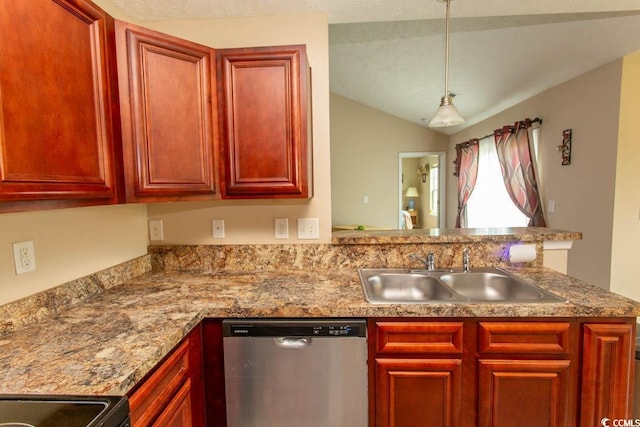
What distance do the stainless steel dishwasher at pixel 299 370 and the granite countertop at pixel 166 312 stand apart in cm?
6

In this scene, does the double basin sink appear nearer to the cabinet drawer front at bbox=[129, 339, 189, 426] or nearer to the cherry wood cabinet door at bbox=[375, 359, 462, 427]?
the cherry wood cabinet door at bbox=[375, 359, 462, 427]

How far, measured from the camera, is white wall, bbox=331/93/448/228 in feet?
18.3

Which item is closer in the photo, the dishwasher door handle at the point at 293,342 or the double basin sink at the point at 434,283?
the dishwasher door handle at the point at 293,342

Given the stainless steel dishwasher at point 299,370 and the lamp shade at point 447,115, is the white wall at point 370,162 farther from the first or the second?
the stainless steel dishwasher at point 299,370

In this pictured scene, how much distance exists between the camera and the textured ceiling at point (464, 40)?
1618 millimetres

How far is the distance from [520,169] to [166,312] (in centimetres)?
368

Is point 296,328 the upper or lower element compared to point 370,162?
lower

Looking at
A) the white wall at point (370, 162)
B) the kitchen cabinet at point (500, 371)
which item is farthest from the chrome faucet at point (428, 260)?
the white wall at point (370, 162)

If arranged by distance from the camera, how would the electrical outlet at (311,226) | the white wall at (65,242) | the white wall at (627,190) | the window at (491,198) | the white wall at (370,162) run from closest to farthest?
the white wall at (65,242)
the electrical outlet at (311,226)
the white wall at (627,190)
the window at (491,198)
the white wall at (370,162)

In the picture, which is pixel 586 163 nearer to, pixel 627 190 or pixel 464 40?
pixel 627 190

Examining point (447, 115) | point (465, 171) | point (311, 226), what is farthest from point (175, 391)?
point (465, 171)

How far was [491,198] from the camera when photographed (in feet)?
13.7

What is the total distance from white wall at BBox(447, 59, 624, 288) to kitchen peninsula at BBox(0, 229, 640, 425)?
1.33 metres

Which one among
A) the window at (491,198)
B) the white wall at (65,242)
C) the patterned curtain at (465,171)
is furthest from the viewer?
the patterned curtain at (465,171)
